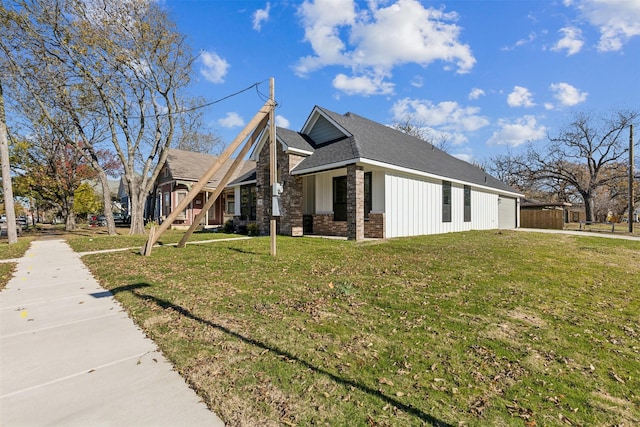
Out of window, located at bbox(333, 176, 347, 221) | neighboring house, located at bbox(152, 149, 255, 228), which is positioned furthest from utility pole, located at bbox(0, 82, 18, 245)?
window, located at bbox(333, 176, 347, 221)

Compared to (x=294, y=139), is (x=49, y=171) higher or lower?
lower

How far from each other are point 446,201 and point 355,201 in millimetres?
7027

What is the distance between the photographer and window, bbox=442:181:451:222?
15.6 metres

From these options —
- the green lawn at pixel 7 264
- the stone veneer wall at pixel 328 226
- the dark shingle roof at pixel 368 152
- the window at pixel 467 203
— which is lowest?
the green lawn at pixel 7 264

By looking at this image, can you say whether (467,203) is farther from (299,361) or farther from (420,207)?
(299,361)

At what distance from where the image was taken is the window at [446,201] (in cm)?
1558

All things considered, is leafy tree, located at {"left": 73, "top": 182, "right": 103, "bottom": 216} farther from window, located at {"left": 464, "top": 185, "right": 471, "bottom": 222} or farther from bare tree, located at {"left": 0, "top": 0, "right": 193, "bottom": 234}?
window, located at {"left": 464, "top": 185, "right": 471, "bottom": 222}

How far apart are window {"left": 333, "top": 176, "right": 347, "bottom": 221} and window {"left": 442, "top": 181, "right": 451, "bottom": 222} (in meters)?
5.59

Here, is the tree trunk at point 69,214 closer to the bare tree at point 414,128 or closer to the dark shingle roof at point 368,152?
the dark shingle roof at point 368,152

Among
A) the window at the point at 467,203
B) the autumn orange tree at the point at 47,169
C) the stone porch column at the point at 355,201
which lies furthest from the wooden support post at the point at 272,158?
the autumn orange tree at the point at 47,169

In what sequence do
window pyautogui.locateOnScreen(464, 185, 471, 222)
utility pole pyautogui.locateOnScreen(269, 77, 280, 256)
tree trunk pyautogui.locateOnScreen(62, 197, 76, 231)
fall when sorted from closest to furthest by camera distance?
utility pole pyautogui.locateOnScreen(269, 77, 280, 256)
window pyautogui.locateOnScreen(464, 185, 471, 222)
tree trunk pyautogui.locateOnScreen(62, 197, 76, 231)

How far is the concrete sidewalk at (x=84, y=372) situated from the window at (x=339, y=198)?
34.1 ft

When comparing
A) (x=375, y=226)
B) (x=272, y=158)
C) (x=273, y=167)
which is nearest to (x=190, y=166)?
(x=375, y=226)

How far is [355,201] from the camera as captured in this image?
1136cm
